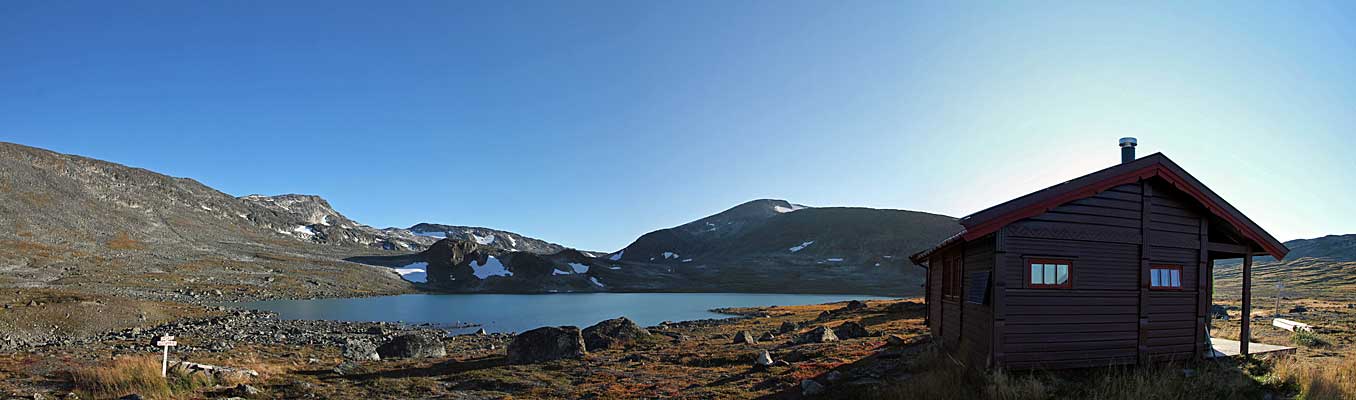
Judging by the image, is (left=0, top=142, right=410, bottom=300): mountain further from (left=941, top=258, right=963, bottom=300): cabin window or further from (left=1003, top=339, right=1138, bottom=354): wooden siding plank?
(left=1003, top=339, right=1138, bottom=354): wooden siding plank

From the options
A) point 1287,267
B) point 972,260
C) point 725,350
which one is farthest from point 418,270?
point 1287,267

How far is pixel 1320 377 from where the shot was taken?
13828 millimetres

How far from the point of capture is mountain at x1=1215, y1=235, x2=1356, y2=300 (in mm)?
84312

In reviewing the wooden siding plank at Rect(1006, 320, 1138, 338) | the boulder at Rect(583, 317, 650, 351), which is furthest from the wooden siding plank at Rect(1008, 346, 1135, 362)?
the boulder at Rect(583, 317, 650, 351)

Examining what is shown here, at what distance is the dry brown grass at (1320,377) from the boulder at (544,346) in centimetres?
2043

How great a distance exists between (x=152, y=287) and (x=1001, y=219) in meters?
96.5

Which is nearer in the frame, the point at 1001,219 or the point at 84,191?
the point at 1001,219

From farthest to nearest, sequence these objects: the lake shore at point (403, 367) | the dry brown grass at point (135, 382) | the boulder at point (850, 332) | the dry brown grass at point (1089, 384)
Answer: the boulder at point (850, 332), the lake shore at point (403, 367), the dry brown grass at point (135, 382), the dry brown grass at point (1089, 384)

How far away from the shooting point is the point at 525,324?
199 feet

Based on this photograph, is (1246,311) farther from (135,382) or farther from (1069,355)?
(135,382)

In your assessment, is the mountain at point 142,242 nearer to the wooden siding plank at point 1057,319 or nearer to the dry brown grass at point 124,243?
the dry brown grass at point 124,243

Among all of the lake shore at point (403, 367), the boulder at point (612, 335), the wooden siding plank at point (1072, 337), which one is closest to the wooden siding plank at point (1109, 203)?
the wooden siding plank at point (1072, 337)

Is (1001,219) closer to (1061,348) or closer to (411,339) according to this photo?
(1061,348)

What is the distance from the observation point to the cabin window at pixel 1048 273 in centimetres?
1551
